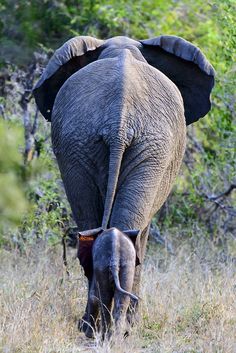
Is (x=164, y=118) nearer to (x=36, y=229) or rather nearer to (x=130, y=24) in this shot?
(x=36, y=229)

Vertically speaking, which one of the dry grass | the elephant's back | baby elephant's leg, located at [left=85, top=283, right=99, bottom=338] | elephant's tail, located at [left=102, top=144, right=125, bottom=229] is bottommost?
the dry grass

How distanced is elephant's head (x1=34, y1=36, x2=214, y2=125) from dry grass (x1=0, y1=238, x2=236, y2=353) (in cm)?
126

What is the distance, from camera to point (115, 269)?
5.21 metres

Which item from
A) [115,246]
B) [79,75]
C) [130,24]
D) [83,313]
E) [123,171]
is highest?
[130,24]

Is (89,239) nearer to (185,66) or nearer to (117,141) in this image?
(117,141)

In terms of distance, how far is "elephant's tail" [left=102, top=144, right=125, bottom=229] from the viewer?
5430 mm

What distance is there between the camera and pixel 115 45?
255 inches

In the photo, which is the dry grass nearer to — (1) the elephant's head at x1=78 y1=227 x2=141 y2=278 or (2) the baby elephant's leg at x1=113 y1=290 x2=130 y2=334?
(2) the baby elephant's leg at x1=113 y1=290 x2=130 y2=334

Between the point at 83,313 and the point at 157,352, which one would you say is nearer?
the point at 157,352

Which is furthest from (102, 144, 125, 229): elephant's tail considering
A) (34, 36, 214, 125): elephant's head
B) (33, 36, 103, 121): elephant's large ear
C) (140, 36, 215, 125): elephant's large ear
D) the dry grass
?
(140, 36, 215, 125): elephant's large ear

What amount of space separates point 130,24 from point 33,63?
1.92 m

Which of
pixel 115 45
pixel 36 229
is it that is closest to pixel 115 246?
pixel 115 45

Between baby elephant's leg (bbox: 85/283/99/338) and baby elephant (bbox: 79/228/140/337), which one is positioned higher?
baby elephant (bbox: 79/228/140/337)

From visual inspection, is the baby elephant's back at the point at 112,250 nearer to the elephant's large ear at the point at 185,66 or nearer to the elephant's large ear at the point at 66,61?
the elephant's large ear at the point at 66,61
